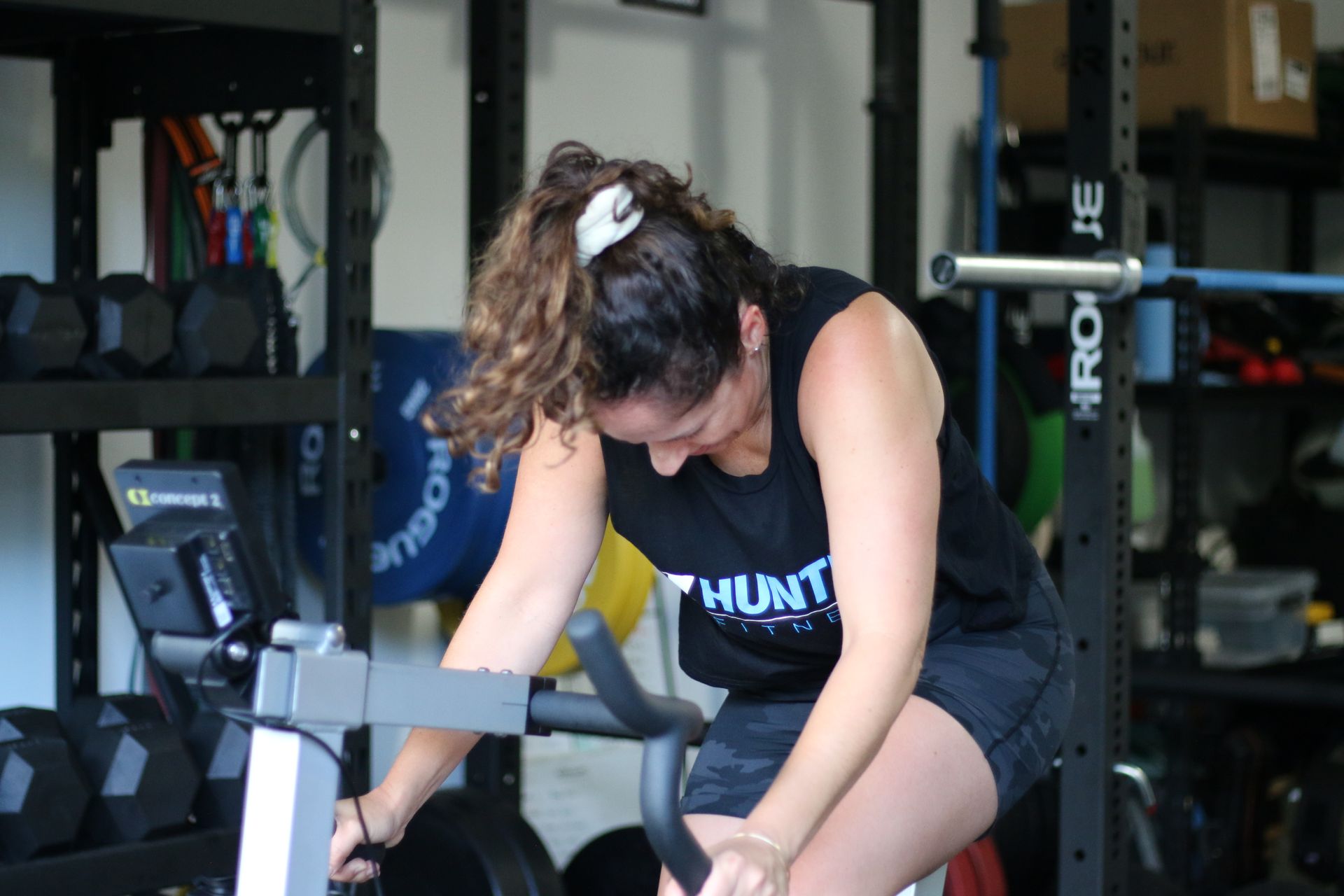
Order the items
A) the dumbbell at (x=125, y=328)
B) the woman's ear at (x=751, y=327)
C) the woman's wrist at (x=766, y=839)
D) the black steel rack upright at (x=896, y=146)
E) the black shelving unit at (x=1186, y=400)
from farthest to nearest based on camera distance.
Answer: the black shelving unit at (x=1186, y=400)
the black steel rack upright at (x=896, y=146)
the dumbbell at (x=125, y=328)
the woman's ear at (x=751, y=327)
the woman's wrist at (x=766, y=839)

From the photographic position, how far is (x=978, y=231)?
3049 millimetres

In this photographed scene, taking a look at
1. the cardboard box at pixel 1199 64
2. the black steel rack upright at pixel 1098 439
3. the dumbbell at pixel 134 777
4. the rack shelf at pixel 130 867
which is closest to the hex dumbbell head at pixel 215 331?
the dumbbell at pixel 134 777

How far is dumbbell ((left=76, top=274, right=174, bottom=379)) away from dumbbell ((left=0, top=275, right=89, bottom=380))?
0.01 meters

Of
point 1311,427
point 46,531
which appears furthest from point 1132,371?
point 1311,427

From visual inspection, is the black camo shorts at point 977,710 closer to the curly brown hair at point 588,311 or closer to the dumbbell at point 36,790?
the curly brown hair at point 588,311

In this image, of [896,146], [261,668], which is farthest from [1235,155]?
[261,668]

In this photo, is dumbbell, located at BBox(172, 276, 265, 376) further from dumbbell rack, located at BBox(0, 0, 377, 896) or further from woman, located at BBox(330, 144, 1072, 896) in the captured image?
woman, located at BBox(330, 144, 1072, 896)

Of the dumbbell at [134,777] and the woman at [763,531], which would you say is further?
the dumbbell at [134,777]

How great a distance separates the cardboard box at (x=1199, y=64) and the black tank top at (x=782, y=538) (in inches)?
76.6

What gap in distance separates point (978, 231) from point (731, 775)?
189 centimetres

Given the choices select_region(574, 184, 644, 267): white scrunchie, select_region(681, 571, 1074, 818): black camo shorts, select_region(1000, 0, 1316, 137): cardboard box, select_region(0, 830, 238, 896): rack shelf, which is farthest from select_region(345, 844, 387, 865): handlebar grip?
select_region(1000, 0, 1316, 137): cardboard box

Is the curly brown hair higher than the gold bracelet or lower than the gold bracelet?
higher

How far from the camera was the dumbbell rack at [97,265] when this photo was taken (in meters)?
1.58

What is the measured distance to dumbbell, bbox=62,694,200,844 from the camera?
1.65 metres
